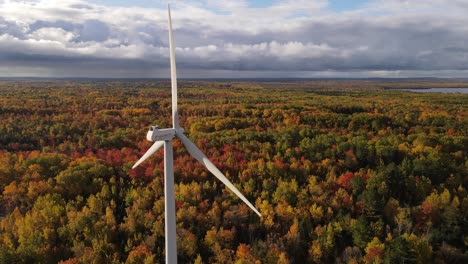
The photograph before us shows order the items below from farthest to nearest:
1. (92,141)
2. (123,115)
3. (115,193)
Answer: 1. (123,115)
2. (92,141)
3. (115,193)

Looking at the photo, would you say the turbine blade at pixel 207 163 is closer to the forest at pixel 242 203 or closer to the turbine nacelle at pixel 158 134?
the turbine nacelle at pixel 158 134

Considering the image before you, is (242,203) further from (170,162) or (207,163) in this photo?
(170,162)

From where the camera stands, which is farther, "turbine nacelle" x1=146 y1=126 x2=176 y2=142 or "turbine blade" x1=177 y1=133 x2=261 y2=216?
"turbine blade" x1=177 y1=133 x2=261 y2=216

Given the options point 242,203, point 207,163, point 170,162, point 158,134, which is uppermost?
point 158,134

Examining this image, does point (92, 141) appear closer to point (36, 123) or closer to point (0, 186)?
point (0, 186)

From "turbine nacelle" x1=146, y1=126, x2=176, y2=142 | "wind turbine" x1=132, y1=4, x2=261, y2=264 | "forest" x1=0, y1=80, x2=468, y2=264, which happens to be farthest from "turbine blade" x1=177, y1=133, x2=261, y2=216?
"forest" x1=0, y1=80, x2=468, y2=264

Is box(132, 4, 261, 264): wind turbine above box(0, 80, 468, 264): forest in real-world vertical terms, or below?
above

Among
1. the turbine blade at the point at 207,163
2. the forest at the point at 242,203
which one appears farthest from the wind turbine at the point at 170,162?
the forest at the point at 242,203

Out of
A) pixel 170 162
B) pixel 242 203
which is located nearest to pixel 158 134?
pixel 170 162

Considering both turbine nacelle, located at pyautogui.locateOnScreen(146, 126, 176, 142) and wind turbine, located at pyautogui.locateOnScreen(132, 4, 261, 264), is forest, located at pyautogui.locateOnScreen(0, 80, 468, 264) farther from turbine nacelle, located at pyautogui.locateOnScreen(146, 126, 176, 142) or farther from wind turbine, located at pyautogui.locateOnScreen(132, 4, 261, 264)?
turbine nacelle, located at pyautogui.locateOnScreen(146, 126, 176, 142)

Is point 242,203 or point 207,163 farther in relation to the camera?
point 242,203

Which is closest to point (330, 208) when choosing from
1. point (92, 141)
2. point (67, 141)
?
point (92, 141)
